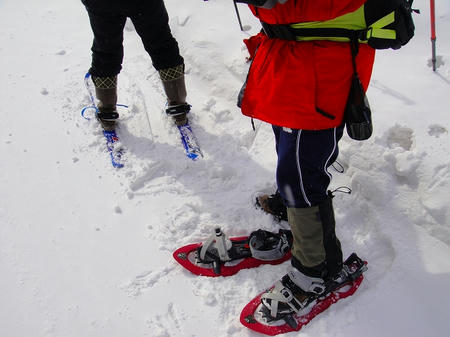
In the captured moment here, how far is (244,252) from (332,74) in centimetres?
114

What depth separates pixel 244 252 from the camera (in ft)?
6.82

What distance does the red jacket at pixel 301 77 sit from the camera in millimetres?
1351

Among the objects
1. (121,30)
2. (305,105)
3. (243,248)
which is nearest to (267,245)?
(243,248)

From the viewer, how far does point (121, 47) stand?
263 cm

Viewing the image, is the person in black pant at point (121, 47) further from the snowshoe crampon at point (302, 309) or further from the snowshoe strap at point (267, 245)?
the snowshoe crampon at point (302, 309)

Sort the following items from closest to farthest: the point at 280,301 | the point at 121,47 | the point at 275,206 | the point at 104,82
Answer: the point at 280,301, the point at 275,206, the point at 121,47, the point at 104,82

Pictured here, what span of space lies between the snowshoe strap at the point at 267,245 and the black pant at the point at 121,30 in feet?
4.73

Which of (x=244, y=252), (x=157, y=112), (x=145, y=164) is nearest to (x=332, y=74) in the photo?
(x=244, y=252)

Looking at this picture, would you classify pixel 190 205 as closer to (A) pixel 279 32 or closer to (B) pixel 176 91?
(B) pixel 176 91

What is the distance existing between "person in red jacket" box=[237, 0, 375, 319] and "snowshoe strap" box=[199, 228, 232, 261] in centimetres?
42

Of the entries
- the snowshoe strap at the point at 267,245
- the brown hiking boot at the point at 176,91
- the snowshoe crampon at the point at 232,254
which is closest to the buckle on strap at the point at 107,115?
the brown hiking boot at the point at 176,91

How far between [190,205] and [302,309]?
962 mm

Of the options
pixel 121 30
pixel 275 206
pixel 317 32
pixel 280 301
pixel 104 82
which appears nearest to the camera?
pixel 317 32

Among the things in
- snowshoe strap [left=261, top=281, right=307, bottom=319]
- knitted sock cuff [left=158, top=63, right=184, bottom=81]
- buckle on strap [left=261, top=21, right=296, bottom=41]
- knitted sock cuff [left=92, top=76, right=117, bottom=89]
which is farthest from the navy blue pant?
knitted sock cuff [left=92, top=76, right=117, bottom=89]
